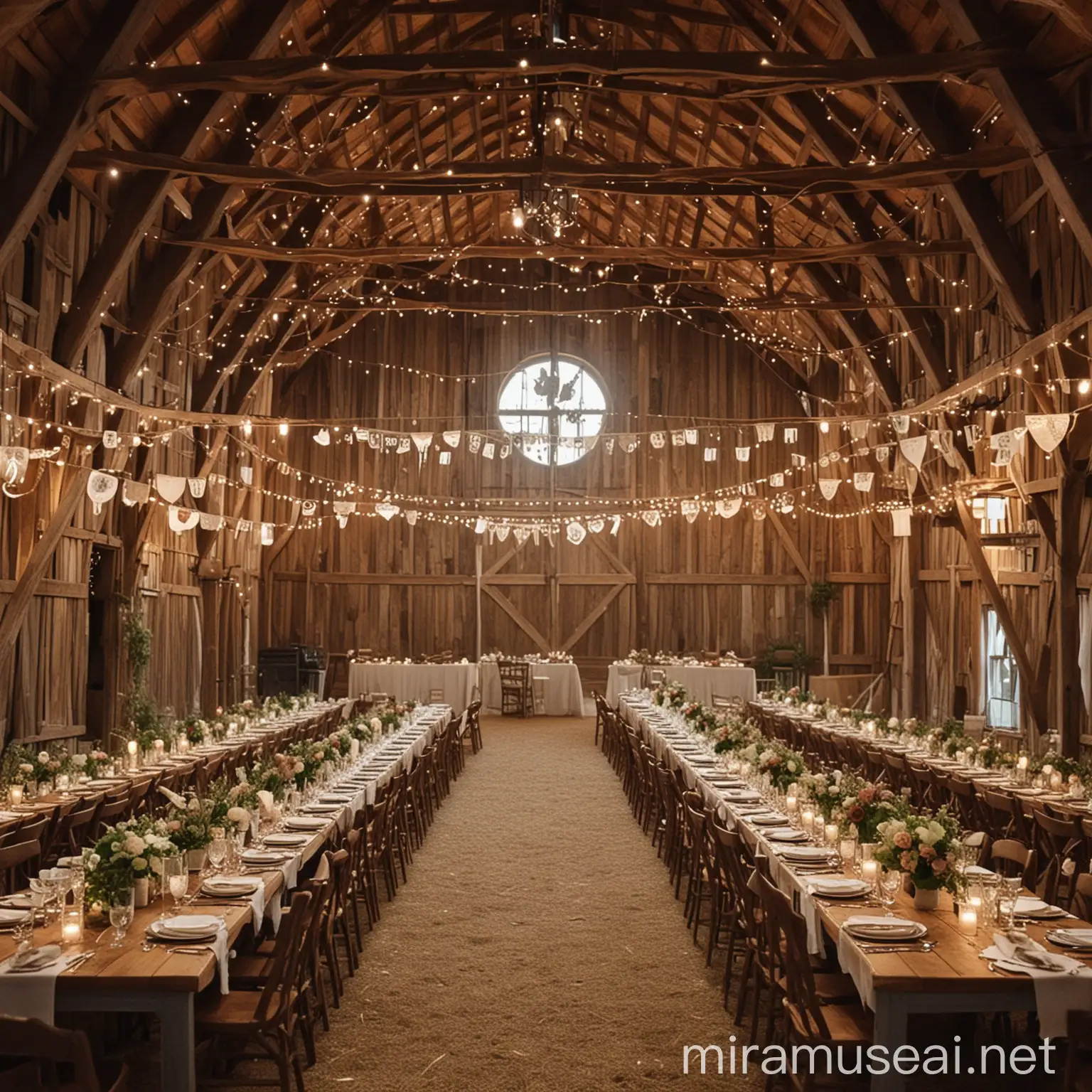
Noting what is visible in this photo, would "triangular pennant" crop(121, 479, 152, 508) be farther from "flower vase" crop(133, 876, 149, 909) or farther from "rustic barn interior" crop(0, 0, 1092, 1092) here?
"flower vase" crop(133, 876, 149, 909)

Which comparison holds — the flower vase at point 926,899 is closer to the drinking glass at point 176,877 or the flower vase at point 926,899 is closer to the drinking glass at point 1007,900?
the drinking glass at point 1007,900

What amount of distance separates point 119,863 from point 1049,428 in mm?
7501

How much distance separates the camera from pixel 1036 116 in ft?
30.1

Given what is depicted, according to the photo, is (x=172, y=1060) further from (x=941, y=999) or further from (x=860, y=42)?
(x=860, y=42)

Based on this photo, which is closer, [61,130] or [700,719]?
[61,130]

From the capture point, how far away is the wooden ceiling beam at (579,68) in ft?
29.5

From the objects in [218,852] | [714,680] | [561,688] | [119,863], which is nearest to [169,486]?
[218,852]

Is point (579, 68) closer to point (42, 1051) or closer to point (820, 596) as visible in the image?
point (42, 1051)

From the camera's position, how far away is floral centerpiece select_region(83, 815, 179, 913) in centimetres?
464

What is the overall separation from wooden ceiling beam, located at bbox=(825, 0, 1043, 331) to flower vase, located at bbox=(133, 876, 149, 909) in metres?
8.91

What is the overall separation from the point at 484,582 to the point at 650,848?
12298mm

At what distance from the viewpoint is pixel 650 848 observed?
9.74 meters

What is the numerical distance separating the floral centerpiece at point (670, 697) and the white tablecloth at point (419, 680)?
4.59 m

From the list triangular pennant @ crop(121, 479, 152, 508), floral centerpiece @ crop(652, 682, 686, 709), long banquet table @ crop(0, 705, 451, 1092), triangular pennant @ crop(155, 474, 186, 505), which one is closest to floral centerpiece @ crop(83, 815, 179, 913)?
long banquet table @ crop(0, 705, 451, 1092)
